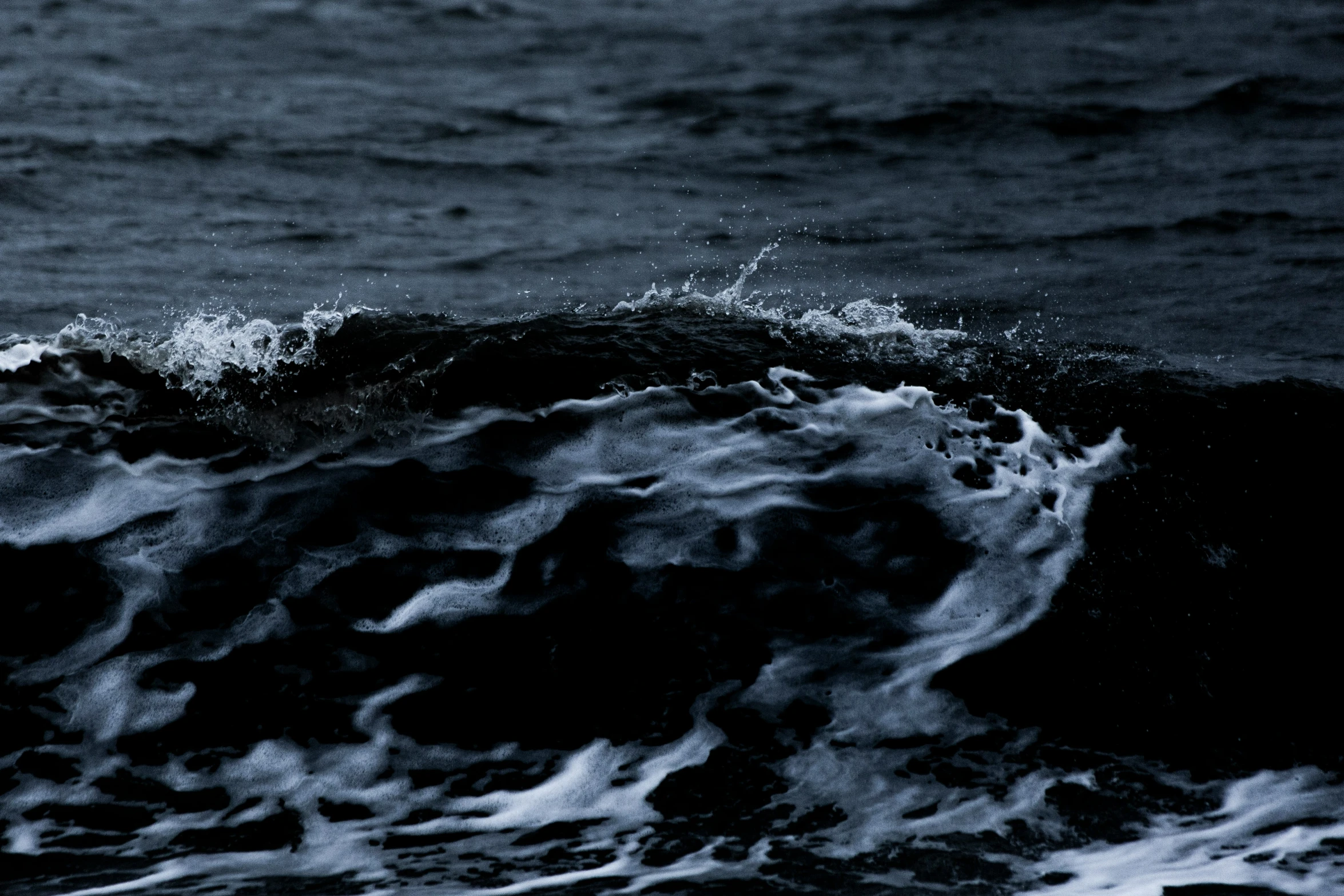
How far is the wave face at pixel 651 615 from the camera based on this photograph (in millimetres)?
3078

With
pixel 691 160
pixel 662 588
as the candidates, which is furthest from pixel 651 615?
pixel 691 160

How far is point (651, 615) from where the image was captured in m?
3.68

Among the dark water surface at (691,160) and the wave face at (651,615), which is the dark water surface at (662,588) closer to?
the wave face at (651,615)

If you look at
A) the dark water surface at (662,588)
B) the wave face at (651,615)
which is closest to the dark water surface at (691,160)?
the dark water surface at (662,588)

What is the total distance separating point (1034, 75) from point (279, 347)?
24.0 ft

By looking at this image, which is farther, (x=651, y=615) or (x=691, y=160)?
(x=691, y=160)

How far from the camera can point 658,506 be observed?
12.7 ft

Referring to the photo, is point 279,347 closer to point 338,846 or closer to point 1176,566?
point 338,846

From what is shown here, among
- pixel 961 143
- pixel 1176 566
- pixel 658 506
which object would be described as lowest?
pixel 1176 566

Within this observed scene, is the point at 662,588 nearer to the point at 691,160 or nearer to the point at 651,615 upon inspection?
the point at 651,615

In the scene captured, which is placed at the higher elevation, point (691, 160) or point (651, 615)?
point (691, 160)

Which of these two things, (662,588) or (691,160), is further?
(691,160)

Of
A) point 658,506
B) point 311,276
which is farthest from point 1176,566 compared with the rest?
point 311,276

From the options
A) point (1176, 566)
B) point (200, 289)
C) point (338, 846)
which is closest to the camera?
point (338, 846)
